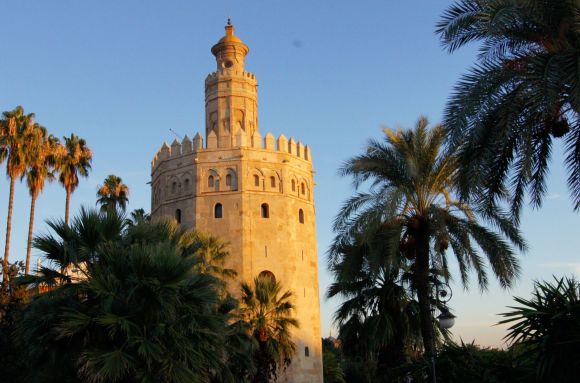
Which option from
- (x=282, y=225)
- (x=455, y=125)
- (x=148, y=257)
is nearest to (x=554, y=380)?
(x=455, y=125)

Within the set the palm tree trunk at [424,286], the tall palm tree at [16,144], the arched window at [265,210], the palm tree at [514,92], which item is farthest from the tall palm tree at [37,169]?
the palm tree at [514,92]

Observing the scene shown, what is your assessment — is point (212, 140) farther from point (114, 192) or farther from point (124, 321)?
point (124, 321)

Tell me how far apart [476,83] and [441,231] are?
5.42m

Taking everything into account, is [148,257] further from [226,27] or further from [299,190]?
[226,27]

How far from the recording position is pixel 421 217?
1689 cm

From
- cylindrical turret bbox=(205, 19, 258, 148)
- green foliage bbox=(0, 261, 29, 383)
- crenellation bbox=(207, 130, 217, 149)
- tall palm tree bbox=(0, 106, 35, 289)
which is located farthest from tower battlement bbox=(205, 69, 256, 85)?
green foliage bbox=(0, 261, 29, 383)

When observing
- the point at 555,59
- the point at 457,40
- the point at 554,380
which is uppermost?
the point at 457,40

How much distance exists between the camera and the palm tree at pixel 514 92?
36.2ft

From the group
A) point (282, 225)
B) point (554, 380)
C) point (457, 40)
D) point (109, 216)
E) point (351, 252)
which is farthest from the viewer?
point (282, 225)

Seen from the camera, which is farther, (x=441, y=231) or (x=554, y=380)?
(x=441, y=231)

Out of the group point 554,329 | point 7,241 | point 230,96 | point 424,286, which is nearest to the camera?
point 554,329

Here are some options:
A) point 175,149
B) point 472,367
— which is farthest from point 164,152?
point 472,367

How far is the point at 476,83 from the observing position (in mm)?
11547

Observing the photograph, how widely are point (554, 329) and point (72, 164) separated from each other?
26.3 meters
